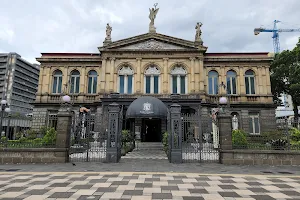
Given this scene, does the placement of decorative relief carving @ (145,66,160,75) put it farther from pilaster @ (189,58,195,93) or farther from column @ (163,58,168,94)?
pilaster @ (189,58,195,93)

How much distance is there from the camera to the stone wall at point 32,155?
1080cm

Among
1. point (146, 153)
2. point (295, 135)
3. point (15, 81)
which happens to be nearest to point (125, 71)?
point (146, 153)

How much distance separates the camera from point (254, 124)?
23922 mm

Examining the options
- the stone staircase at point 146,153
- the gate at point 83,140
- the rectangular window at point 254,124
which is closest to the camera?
the gate at point 83,140

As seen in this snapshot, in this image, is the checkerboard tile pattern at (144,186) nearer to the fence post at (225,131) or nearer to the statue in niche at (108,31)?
the fence post at (225,131)

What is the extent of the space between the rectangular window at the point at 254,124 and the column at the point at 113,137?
18205 millimetres

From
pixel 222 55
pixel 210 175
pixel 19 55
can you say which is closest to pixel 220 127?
pixel 210 175

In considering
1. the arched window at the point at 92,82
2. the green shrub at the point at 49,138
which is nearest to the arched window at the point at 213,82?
the arched window at the point at 92,82

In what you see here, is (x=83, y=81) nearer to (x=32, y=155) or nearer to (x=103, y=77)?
(x=103, y=77)

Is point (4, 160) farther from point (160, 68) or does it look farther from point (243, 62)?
point (243, 62)

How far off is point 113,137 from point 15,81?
236 feet

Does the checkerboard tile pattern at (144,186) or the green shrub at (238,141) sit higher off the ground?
the green shrub at (238,141)

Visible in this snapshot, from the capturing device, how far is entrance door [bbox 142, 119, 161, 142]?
23.3 meters

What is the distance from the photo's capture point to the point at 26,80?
73250 mm
